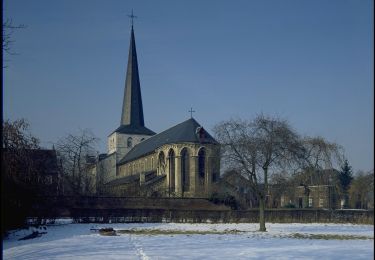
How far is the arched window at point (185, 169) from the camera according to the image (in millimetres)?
63688

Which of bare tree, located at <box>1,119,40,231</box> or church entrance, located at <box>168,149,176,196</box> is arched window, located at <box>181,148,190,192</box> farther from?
bare tree, located at <box>1,119,40,231</box>

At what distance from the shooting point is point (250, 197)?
56.6 m

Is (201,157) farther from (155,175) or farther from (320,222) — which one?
(320,222)

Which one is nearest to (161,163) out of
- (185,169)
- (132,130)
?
(185,169)

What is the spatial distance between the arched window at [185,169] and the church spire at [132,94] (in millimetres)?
31104

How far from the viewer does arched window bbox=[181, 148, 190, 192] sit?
63.7 metres

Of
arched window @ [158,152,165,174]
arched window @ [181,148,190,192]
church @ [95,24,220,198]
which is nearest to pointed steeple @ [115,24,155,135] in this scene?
church @ [95,24,220,198]

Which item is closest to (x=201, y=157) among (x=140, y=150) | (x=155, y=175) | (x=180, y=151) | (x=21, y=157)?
(x=180, y=151)

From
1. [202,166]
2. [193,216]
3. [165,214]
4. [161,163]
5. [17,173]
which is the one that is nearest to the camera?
[17,173]

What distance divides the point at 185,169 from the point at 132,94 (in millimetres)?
32299

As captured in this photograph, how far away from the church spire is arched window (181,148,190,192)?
31.1 metres

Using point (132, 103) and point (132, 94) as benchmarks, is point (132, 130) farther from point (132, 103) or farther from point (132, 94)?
point (132, 94)

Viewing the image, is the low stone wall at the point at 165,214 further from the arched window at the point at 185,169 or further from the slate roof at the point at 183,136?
the slate roof at the point at 183,136

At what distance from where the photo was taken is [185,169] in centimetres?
6419
